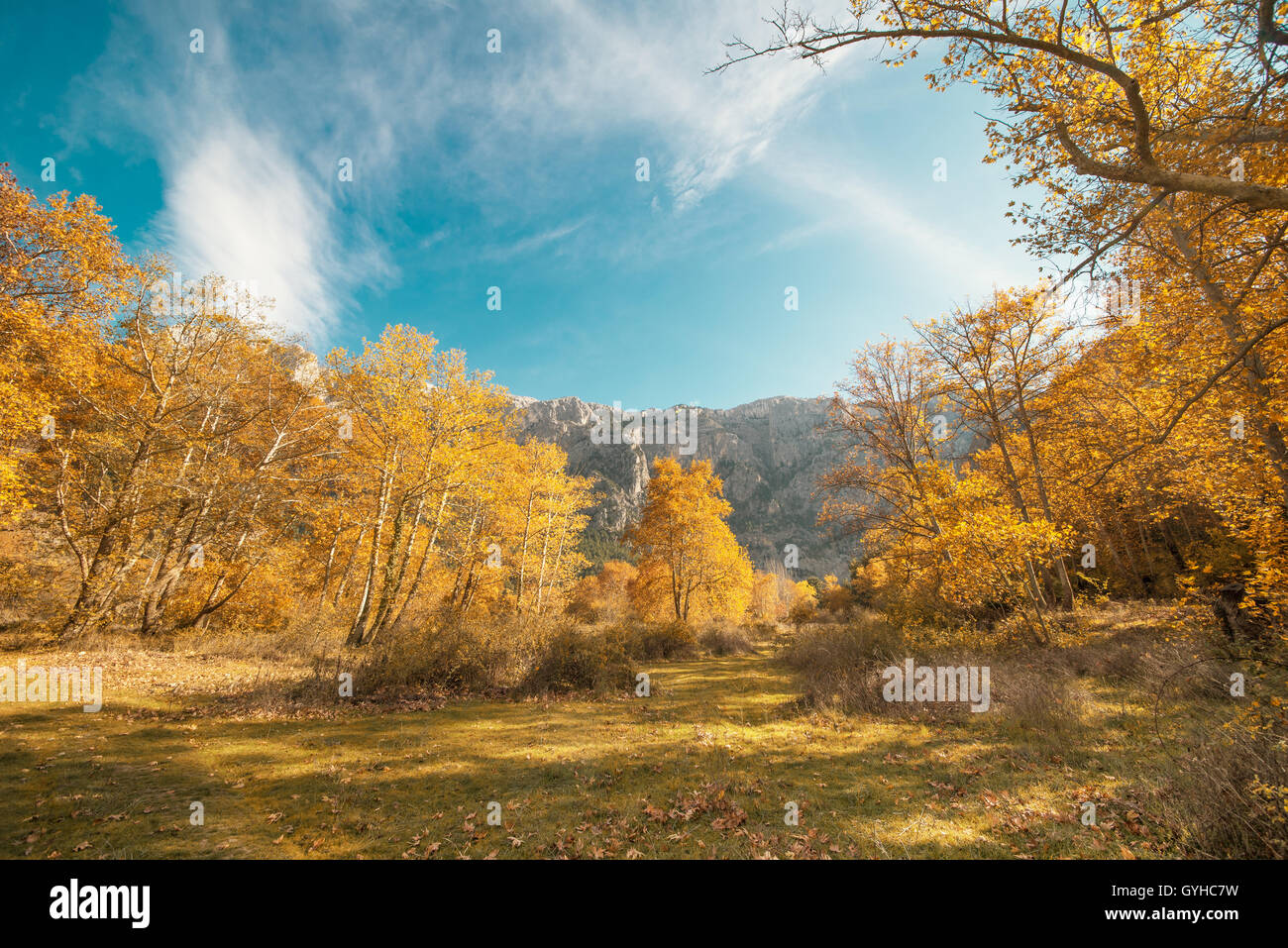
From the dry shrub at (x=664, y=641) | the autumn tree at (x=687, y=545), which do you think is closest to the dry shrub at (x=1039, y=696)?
the dry shrub at (x=664, y=641)

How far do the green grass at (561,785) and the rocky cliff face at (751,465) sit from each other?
10622 centimetres

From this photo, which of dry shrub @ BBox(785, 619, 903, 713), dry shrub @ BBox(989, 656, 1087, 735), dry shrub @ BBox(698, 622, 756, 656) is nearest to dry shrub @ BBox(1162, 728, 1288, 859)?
dry shrub @ BBox(989, 656, 1087, 735)

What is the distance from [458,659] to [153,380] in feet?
42.1

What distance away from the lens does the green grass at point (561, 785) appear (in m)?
4.57

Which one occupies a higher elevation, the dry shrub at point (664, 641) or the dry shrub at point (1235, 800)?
the dry shrub at point (1235, 800)

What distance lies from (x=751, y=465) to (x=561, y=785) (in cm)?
16158

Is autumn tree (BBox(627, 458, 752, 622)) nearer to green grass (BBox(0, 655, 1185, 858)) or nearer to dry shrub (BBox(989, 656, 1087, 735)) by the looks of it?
dry shrub (BBox(989, 656, 1087, 735))

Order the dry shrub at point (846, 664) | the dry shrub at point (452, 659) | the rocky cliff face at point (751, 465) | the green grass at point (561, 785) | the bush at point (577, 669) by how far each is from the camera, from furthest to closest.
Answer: the rocky cliff face at point (751, 465), the bush at point (577, 669), the dry shrub at point (452, 659), the dry shrub at point (846, 664), the green grass at point (561, 785)

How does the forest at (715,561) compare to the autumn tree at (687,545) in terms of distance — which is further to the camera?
the autumn tree at (687,545)

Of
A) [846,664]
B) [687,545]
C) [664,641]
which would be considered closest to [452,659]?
[664,641]

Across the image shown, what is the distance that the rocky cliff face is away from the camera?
130337 millimetres

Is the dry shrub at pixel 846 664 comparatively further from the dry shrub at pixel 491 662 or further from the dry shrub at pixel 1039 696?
the dry shrub at pixel 491 662
